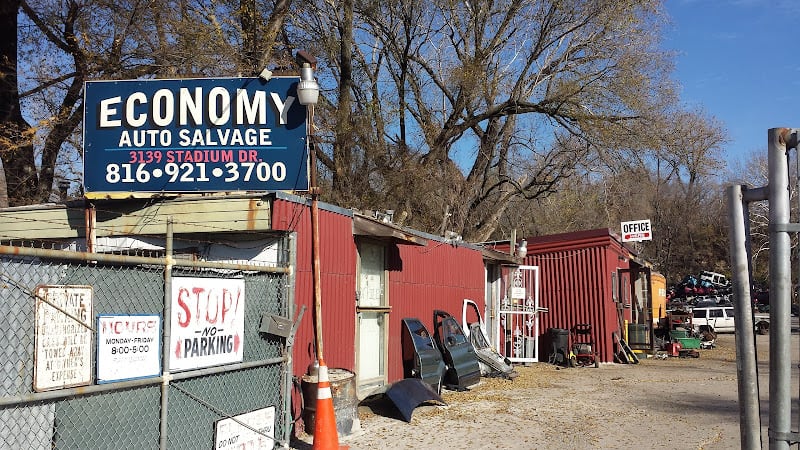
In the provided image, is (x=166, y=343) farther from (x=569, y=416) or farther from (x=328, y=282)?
(x=569, y=416)

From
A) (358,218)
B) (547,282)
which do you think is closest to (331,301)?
(358,218)

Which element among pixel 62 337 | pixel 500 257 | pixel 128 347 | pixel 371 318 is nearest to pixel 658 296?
pixel 500 257

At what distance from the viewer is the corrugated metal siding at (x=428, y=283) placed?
42.8 ft

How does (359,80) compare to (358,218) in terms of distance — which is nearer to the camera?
(358,218)

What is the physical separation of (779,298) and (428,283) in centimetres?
1189

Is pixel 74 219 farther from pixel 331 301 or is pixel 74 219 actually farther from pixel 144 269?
pixel 144 269

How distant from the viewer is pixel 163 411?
6.10 m

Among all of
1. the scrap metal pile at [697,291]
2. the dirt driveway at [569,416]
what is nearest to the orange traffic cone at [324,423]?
the dirt driveway at [569,416]

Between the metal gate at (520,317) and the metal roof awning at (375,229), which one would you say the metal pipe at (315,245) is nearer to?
the metal roof awning at (375,229)

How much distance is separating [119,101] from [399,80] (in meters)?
19.7

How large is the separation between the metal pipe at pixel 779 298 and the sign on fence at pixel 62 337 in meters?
4.45

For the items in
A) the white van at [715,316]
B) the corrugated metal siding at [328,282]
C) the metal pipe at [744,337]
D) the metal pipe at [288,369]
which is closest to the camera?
the metal pipe at [744,337]

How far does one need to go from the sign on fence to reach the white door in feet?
21.1

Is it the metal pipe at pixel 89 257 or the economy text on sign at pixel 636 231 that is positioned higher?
the economy text on sign at pixel 636 231
